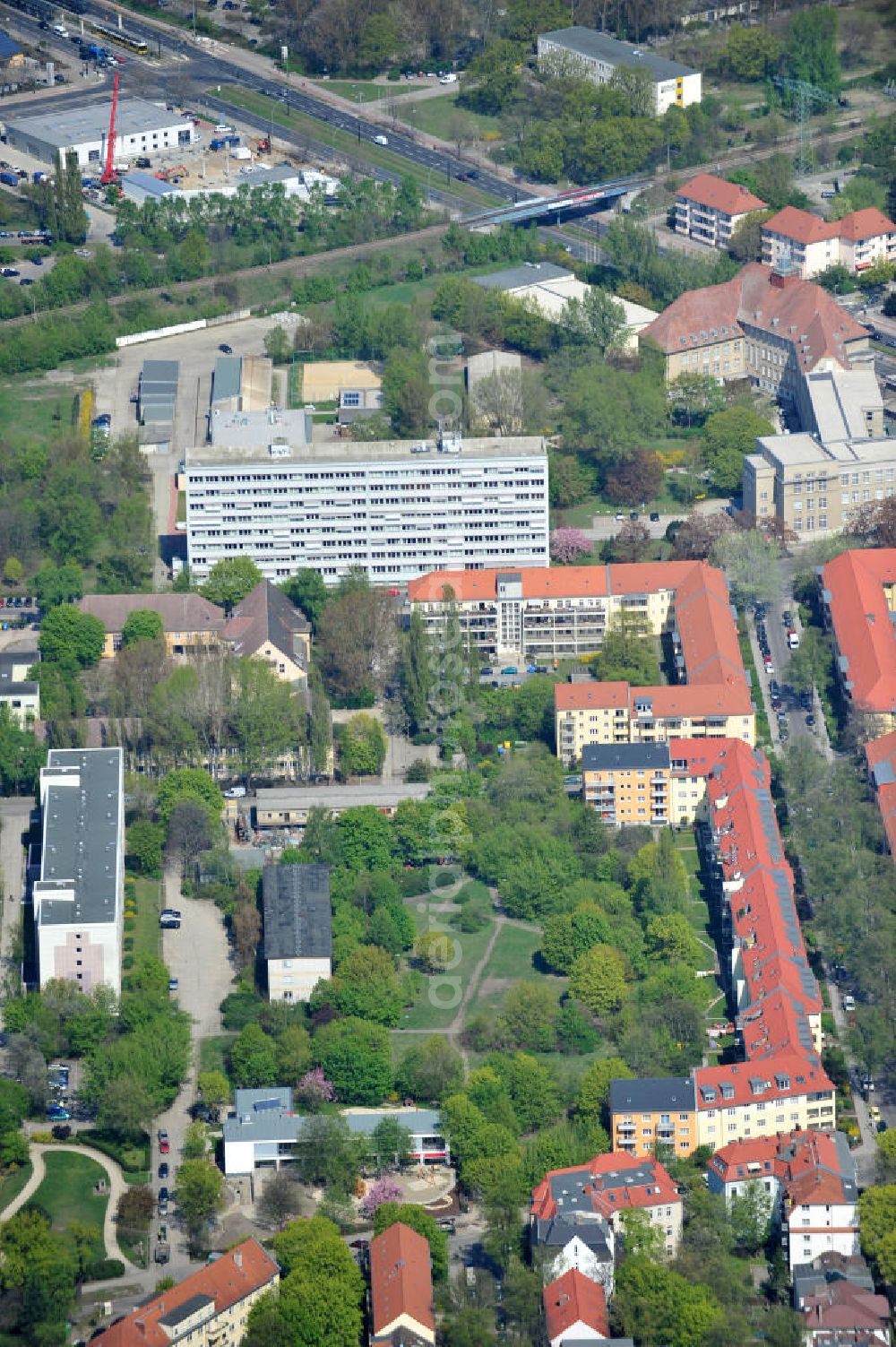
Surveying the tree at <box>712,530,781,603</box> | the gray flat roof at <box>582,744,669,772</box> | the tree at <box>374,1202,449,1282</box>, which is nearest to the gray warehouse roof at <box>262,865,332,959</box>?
the gray flat roof at <box>582,744,669,772</box>

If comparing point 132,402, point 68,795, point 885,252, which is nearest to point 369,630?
point 68,795

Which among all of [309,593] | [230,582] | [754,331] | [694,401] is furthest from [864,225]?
[230,582]

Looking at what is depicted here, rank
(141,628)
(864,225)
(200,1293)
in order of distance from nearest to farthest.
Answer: (200,1293) < (141,628) < (864,225)

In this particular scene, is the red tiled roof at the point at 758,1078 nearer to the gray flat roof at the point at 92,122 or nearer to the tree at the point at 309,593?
the tree at the point at 309,593

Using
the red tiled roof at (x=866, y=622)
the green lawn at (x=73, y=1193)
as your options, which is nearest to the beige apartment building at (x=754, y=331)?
the red tiled roof at (x=866, y=622)

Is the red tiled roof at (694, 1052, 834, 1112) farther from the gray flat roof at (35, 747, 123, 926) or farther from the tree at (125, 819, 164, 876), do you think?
the tree at (125, 819, 164, 876)

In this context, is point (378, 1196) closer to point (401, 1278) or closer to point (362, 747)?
point (401, 1278)
